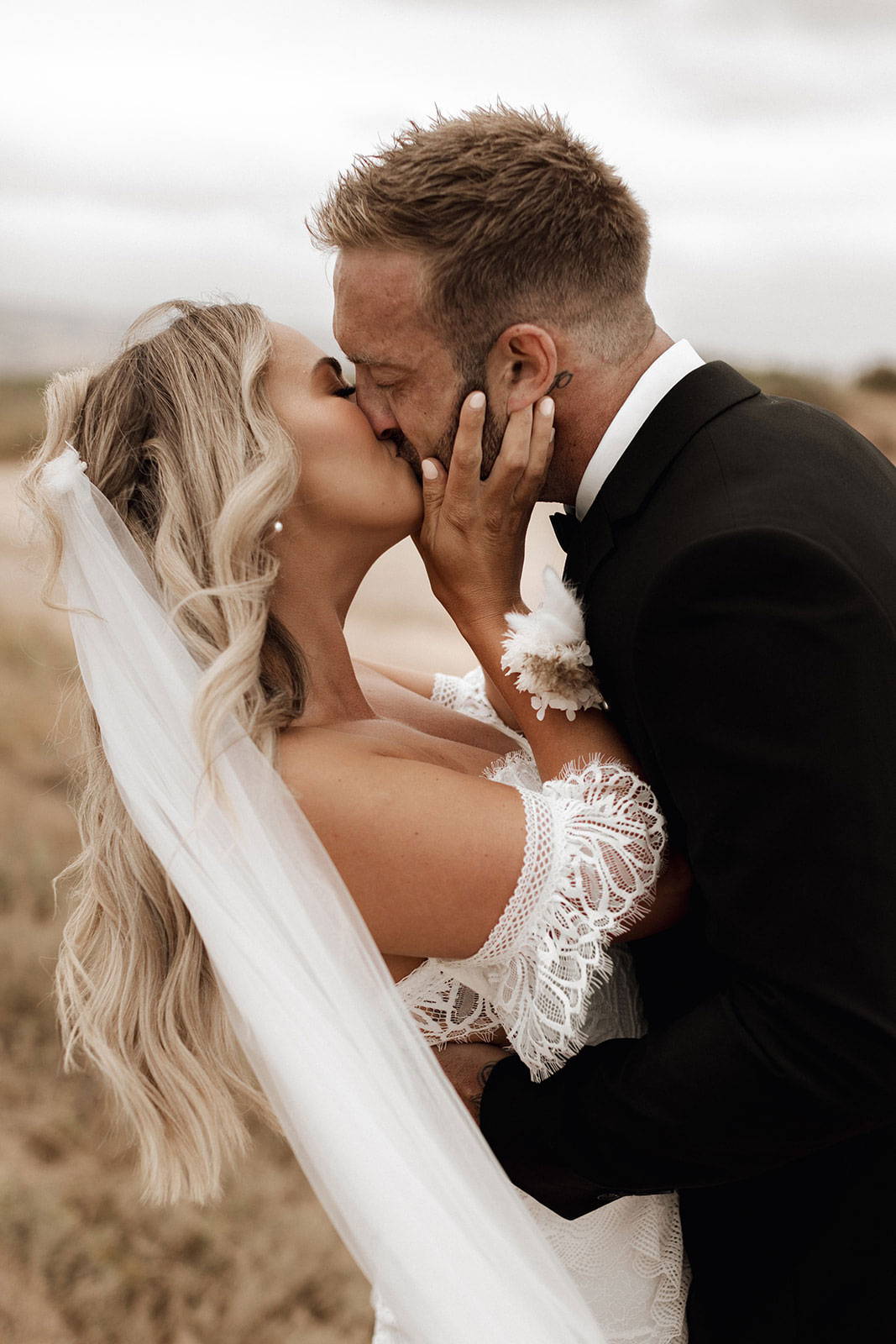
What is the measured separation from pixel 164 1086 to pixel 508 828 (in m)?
0.86

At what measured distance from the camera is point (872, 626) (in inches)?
53.3

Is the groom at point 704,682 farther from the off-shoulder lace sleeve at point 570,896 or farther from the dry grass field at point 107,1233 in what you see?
the dry grass field at point 107,1233

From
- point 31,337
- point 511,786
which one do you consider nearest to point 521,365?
point 511,786

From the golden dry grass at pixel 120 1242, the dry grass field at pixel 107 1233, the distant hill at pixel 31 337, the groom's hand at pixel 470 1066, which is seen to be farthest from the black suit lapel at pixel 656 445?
the distant hill at pixel 31 337

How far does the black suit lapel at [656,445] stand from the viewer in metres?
1.63

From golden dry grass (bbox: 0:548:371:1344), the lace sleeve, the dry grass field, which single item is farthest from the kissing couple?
golden dry grass (bbox: 0:548:371:1344)

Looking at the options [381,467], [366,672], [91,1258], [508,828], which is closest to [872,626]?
[508,828]

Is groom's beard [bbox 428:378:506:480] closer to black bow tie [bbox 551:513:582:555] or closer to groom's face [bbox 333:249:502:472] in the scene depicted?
groom's face [bbox 333:249:502:472]

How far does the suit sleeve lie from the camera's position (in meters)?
1.33

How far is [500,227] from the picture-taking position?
173 cm

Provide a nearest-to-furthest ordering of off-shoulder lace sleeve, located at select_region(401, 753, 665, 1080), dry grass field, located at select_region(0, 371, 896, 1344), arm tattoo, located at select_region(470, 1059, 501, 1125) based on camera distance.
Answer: off-shoulder lace sleeve, located at select_region(401, 753, 665, 1080)
arm tattoo, located at select_region(470, 1059, 501, 1125)
dry grass field, located at select_region(0, 371, 896, 1344)

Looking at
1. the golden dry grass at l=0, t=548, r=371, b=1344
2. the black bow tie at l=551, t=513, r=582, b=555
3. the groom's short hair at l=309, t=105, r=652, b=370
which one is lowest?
the golden dry grass at l=0, t=548, r=371, b=1344

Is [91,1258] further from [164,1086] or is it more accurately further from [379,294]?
[379,294]

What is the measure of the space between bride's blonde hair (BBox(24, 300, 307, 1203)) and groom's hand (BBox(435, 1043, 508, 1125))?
0.37 meters
